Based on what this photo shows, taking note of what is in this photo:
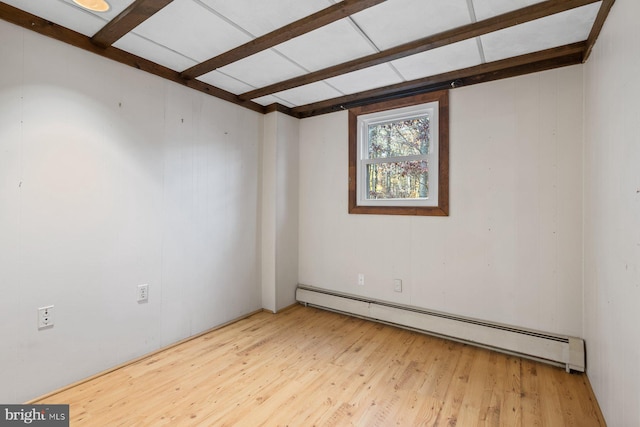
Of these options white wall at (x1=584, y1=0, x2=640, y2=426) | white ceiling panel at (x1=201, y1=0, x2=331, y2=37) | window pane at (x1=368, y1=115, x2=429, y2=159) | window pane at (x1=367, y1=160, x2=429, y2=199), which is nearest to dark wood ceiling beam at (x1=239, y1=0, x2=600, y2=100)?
white wall at (x1=584, y1=0, x2=640, y2=426)

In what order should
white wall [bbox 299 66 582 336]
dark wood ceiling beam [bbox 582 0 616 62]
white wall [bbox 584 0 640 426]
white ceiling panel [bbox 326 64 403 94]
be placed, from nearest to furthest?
white wall [bbox 584 0 640 426], dark wood ceiling beam [bbox 582 0 616 62], white wall [bbox 299 66 582 336], white ceiling panel [bbox 326 64 403 94]

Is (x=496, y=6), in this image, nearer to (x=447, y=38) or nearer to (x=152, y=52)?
(x=447, y=38)

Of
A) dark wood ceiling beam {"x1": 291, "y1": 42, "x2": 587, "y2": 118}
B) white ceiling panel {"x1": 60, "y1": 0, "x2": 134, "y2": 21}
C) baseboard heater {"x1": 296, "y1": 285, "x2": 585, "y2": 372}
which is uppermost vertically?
white ceiling panel {"x1": 60, "y1": 0, "x2": 134, "y2": 21}

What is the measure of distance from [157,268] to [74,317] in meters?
0.61

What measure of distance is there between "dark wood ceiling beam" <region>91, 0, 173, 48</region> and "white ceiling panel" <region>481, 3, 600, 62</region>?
6.84 ft

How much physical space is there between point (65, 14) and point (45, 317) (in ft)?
6.15

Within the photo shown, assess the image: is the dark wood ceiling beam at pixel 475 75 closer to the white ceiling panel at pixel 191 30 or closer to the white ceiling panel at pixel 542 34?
the white ceiling panel at pixel 542 34

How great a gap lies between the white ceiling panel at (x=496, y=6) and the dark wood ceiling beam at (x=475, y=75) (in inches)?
26.4

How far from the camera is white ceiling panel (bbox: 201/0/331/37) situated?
1.70 m

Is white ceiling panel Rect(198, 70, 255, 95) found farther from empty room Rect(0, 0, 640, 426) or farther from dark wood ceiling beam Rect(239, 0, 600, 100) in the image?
dark wood ceiling beam Rect(239, 0, 600, 100)

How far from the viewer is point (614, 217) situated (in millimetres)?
1522

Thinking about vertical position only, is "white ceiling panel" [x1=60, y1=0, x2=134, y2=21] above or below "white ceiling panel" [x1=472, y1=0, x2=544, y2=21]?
above

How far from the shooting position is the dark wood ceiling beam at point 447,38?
167 cm

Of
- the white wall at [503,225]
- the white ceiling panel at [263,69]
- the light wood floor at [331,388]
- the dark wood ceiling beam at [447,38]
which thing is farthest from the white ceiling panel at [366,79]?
the light wood floor at [331,388]
